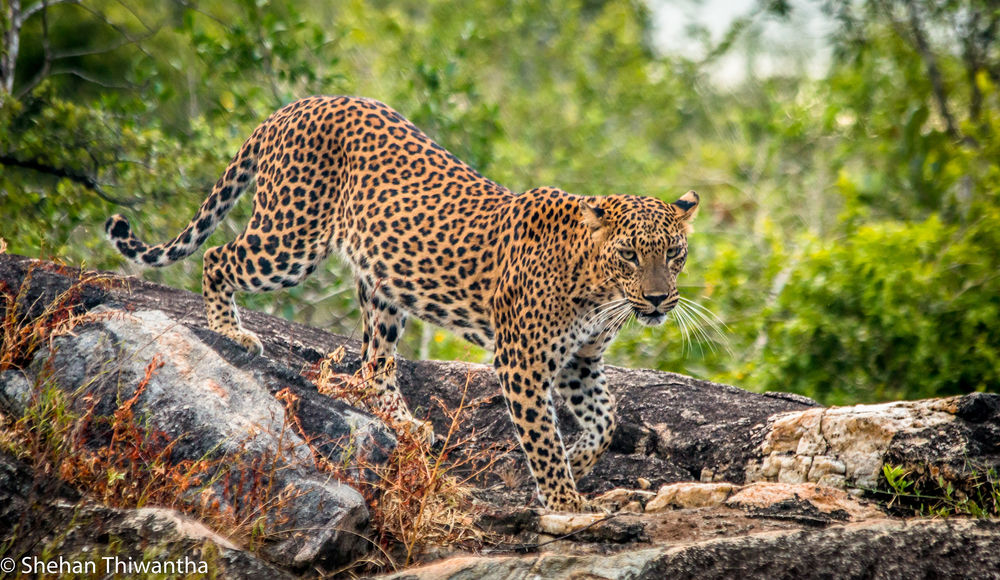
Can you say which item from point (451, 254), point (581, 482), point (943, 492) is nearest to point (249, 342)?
point (451, 254)

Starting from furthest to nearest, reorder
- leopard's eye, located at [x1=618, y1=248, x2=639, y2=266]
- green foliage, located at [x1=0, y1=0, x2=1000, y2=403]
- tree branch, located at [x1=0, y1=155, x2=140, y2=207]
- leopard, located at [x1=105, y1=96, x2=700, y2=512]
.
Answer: green foliage, located at [x1=0, y1=0, x2=1000, y2=403] < tree branch, located at [x1=0, y1=155, x2=140, y2=207] < leopard, located at [x1=105, y1=96, x2=700, y2=512] < leopard's eye, located at [x1=618, y1=248, x2=639, y2=266]

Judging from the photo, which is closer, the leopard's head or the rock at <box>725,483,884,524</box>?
the rock at <box>725,483,884,524</box>

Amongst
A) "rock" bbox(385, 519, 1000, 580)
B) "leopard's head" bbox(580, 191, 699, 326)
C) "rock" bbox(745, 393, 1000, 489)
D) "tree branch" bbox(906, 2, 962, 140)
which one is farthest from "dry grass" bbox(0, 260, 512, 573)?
"tree branch" bbox(906, 2, 962, 140)

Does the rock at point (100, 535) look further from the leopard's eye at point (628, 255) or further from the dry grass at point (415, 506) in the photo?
the leopard's eye at point (628, 255)

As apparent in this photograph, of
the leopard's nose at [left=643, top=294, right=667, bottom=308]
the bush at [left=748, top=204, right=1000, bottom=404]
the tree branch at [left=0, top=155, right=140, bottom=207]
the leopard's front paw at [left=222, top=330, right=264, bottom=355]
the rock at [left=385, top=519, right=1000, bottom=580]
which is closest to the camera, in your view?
the rock at [left=385, top=519, right=1000, bottom=580]

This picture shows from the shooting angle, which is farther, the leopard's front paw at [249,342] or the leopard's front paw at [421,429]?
the leopard's front paw at [249,342]

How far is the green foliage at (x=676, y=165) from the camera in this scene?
1106 centimetres

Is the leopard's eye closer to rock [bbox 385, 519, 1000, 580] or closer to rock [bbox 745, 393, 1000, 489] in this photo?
rock [bbox 745, 393, 1000, 489]

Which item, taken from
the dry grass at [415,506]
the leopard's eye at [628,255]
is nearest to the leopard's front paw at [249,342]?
the dry grass at [415,506]

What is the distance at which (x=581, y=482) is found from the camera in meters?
7.95

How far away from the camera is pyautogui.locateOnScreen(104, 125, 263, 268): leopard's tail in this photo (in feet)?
27.2

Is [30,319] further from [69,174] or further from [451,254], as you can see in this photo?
[69,174]

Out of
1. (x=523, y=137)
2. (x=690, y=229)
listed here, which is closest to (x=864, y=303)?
(x=690, y=229)

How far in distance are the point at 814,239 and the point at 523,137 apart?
29.4 ft
